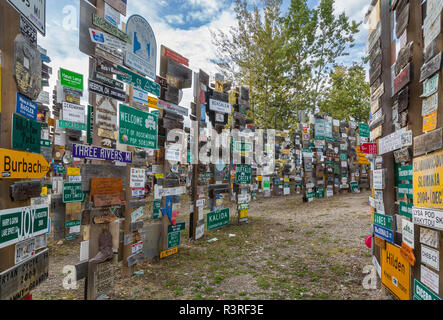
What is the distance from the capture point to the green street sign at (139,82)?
13.9ft

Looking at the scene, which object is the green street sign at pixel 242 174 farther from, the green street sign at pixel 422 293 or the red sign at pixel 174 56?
the green street sign at pixel 422 293

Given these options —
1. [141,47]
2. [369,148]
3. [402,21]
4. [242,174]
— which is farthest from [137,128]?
[242,174]

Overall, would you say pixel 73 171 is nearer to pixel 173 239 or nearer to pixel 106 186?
pixel 173 239

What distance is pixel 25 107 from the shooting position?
2.44 metres

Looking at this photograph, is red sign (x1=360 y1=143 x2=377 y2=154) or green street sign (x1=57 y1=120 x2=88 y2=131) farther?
green street sign (x1=57 y1=120 x2=88 y2=131)

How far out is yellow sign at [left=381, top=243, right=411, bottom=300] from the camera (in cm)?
291

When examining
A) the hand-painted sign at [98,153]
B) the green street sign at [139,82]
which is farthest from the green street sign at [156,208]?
the green street sign at [139,82]

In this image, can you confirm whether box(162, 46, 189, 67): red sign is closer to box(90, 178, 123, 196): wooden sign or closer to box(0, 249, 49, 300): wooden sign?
box(90, 178, 123, 196): wooden sign

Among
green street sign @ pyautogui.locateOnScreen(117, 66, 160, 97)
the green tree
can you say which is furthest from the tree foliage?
green street sign @ pyautogui.locateOnScreen(117, 66, 160, 97)

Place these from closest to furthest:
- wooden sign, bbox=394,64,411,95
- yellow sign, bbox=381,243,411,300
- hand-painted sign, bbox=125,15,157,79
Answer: wooden sign, bbox=394,64,411,95 < yellow sign, bbox=381,243,411,300 < hand-painted sign, bbox=125,15,157,79

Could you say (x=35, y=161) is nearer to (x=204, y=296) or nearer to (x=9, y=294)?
(x=9, y=294)

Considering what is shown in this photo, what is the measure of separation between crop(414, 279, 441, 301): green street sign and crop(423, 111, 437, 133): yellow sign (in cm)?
154

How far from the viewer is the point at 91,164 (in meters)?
3.66

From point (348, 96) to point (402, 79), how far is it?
65.4ft
